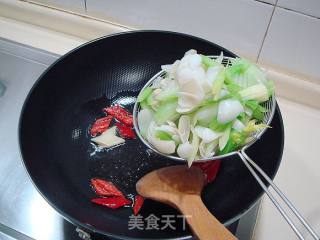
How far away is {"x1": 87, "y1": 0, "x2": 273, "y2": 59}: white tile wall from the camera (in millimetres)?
675

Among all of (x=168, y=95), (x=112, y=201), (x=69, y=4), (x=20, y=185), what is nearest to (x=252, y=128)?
(x=168, y=95)

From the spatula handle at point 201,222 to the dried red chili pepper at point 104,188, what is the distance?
128mm

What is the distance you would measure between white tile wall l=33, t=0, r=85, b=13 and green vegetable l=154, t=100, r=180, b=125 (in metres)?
0.39

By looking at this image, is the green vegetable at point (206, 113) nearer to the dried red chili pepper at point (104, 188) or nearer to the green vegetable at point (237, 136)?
the green vegetable at point (237, 136)

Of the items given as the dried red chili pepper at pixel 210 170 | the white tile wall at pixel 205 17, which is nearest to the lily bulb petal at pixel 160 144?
the dried red chili pepper at pixel 210 170

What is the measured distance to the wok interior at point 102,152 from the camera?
0.55 meters

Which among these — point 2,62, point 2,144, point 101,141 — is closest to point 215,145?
point 101,141

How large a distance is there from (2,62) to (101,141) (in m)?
0.31

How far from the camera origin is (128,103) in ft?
2.38

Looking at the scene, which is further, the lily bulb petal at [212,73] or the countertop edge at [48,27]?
the countertop edge at [48,27]

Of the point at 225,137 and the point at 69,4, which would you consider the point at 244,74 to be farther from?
the point at 69,4

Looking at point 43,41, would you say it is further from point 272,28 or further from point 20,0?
point 272,28

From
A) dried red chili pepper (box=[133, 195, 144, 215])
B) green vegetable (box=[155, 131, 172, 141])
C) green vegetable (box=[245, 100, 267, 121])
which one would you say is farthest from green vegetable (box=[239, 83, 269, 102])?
dried red chili pepper (box=[133, 195, 144, 215])

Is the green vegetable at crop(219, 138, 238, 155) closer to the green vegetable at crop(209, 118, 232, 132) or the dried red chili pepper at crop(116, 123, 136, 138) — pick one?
the green vegetable at crop(209, 118, 232, 132)
